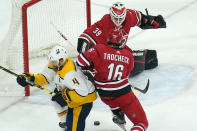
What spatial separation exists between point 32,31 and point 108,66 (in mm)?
1573

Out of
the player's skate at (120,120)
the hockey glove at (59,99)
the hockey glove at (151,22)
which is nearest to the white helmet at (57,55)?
the hockey glove at (59,99)

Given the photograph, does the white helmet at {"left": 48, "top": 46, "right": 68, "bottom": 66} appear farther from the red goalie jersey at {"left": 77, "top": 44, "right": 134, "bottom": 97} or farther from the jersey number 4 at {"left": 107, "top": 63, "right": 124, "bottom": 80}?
the jersey number 4 at {"left": 107, "top": 63, "right": 124, "bottom": 80}

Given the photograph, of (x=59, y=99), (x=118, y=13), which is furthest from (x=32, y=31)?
(x=59, y=99)

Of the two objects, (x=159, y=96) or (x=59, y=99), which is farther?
(x=159, y=96)

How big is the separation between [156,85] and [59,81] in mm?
1497

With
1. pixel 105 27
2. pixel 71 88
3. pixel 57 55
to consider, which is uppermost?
pixel 57 55

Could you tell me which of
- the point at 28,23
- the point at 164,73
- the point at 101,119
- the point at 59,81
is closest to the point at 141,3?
the point at 164,73

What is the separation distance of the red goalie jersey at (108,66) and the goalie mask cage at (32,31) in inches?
46.4

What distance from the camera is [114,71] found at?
10.1ft

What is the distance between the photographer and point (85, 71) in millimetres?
3385

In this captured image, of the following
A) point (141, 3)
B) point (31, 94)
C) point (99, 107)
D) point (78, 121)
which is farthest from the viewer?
point (141, 3)

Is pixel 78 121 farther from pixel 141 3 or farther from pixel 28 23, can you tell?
pixel 141 3

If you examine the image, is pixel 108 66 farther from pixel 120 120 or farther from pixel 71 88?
pixel 120 120

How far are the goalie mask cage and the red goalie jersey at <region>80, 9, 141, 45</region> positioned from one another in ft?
1.93
